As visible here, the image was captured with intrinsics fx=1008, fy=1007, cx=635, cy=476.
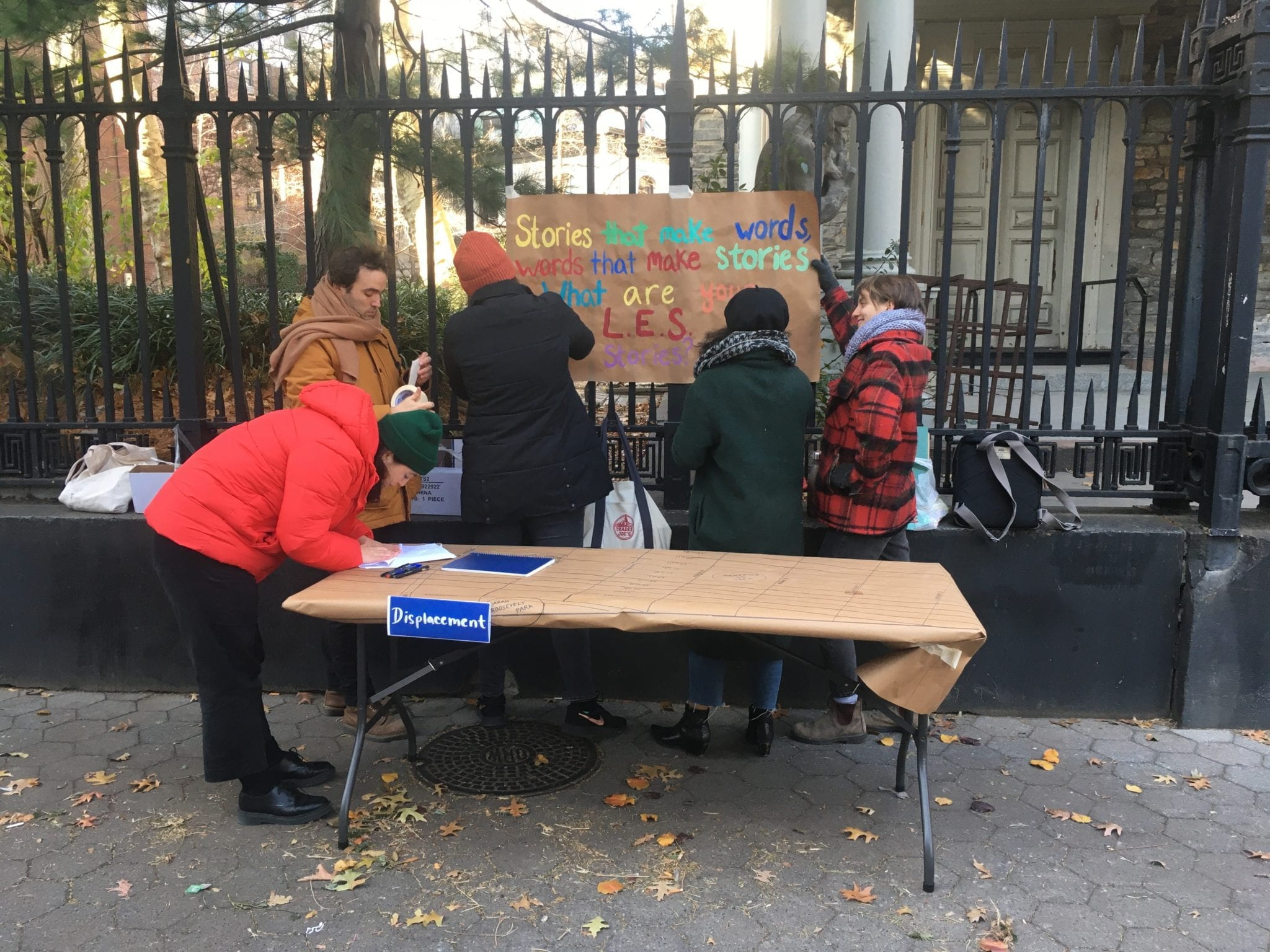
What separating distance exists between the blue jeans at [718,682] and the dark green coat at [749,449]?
1.46ft

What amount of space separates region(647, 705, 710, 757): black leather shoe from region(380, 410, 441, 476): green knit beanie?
1483mm

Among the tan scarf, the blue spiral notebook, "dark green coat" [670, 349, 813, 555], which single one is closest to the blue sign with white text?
the blue spiral notebook

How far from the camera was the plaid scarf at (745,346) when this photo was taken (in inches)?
141

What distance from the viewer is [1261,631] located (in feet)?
13.3

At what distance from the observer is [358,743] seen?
3.31 meters

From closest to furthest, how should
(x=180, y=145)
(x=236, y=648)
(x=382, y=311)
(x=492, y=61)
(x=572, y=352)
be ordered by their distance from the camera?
(x=236, y=648)
(x=572, y=352)
(x=180, y=145)
(x=492, y=61)
(x=382, y=311)

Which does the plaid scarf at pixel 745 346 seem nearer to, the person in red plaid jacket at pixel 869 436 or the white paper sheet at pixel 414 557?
the person in red plaid jacket at pixel 869 436

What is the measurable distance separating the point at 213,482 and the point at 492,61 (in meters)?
4.87

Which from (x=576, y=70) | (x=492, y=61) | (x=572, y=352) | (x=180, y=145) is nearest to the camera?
(x=572, y=352)

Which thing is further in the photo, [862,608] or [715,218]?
[715,218]

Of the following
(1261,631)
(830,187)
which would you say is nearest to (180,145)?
(830,187)

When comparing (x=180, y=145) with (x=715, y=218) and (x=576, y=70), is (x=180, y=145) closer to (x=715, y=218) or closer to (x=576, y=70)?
(x=576, y=70)

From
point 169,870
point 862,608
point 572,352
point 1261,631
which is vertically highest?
point 572,352

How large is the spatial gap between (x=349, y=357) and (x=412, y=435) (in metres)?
0.86
